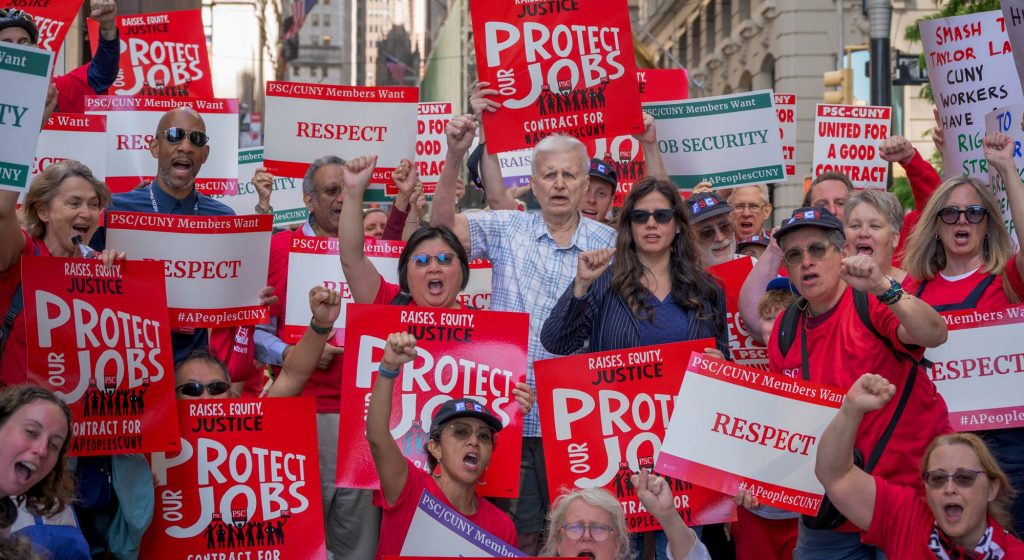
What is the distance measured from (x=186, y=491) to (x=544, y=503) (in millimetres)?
1573

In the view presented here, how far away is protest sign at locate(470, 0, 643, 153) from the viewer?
8086 millimetres

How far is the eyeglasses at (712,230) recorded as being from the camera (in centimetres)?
Answer: 810

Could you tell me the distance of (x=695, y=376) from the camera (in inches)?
239

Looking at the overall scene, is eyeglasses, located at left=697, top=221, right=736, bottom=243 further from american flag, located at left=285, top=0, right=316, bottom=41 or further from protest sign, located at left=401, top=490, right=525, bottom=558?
american flag, located at left=285, top=0, right=316, bottom=41

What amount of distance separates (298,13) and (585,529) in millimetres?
71911

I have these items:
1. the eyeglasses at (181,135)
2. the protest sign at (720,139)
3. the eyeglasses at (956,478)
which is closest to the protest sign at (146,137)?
the eyeglasses at (181,135)

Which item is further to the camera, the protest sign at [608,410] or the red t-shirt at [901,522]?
the protest sign at [608,410]

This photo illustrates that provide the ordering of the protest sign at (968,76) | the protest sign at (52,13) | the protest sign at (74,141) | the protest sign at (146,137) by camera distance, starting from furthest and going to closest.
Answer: the protest sign at (146,137)
the protest sign at (74,141)
the protest sign at (52,13)
the protest sign at (968,76)

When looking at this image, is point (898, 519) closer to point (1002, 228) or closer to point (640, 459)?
point (640, 459)

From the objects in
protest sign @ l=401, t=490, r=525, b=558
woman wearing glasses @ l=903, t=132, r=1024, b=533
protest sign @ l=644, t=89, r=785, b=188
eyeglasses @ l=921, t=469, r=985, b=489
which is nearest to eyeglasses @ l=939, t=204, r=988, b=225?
woman wearing glasses @ l=903, t=132, r=1024, b=533

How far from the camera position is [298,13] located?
7531 cm

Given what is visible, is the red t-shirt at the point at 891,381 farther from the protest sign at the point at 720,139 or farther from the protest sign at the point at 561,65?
the protest sign at the point at 720,139

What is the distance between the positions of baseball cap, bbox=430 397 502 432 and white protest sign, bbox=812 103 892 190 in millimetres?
5138

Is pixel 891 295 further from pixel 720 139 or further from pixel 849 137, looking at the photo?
pixel 849 137
